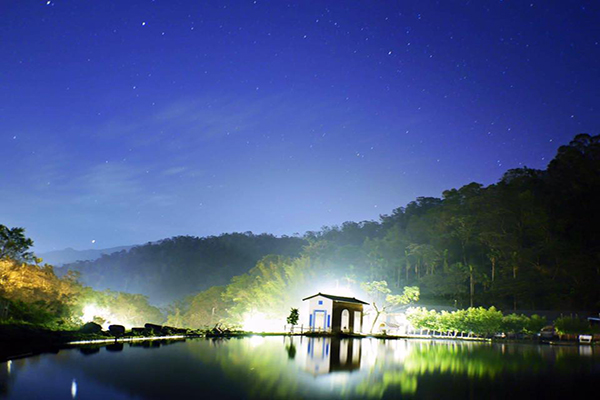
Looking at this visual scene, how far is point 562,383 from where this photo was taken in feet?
42.5

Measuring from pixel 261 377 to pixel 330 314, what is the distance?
23.1 metres

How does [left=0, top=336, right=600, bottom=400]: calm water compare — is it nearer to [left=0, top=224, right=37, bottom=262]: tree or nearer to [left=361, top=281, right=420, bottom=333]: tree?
[left=0, top=224, right=37, bottom=262]: tree

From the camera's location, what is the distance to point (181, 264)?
12975 cm

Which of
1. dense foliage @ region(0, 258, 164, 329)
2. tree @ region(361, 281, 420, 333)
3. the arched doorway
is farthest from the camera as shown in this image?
tree @ region(361, 281, 420, 333)

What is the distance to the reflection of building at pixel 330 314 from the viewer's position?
3338 centimetres

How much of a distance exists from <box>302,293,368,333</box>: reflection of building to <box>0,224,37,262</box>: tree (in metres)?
18.1

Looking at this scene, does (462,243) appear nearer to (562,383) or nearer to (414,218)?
(414,218)

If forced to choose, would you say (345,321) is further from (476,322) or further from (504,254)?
(504,254)

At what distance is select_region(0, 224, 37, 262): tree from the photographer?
2269cm

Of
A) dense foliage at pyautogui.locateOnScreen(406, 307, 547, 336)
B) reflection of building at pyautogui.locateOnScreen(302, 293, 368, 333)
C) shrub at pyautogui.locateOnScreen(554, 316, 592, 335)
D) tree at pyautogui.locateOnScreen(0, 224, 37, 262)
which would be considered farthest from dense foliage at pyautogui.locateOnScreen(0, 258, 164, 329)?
shrub at pyautogui.locateOnScreen(554, 316, 592, 335)

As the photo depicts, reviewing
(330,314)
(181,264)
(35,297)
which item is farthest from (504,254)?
(181,264)

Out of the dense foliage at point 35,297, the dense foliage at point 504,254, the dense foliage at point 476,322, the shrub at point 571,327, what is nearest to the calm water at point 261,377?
the dense foliage at point 35,297

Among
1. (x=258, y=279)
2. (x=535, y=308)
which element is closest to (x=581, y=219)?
(x=535, y=308)

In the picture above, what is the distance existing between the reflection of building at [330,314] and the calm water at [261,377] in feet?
55.3
